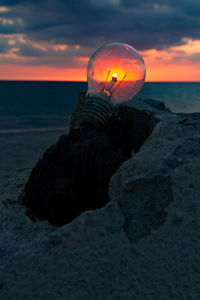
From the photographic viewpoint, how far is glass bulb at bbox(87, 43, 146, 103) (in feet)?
10.5

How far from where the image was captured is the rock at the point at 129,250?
Result: 3.45ft

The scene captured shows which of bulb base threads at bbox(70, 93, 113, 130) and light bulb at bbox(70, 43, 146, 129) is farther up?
light bulb at bbox(70, 43, 146, 129)

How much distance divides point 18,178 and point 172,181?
2.32 metres

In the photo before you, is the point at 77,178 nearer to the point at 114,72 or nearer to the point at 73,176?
the point at 73,176

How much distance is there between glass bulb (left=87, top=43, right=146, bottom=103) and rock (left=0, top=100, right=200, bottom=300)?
6.91 feet

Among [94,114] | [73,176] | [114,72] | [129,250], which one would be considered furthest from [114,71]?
[129,250]

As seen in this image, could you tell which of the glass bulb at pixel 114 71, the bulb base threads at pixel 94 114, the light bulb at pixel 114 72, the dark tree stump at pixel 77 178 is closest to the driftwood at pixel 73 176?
the dark tree stump at pixel 77 178

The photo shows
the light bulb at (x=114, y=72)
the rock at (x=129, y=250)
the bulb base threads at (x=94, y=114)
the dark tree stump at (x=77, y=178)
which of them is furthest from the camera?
the light bulb at (x=114, y=72)

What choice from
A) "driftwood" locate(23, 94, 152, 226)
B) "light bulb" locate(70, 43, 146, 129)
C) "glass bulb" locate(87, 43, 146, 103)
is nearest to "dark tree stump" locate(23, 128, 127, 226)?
"driftwood" locate(23, 94, 152, 226)

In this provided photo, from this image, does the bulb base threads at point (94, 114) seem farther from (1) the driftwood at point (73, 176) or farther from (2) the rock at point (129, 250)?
(2) the rock at point (129, 250)

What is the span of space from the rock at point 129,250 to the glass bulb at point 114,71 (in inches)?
82.9

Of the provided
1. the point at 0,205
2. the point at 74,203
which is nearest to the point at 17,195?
the point at 0,205

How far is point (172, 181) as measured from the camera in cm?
127

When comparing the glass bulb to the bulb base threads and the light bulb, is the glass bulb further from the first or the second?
the bulb base threads
